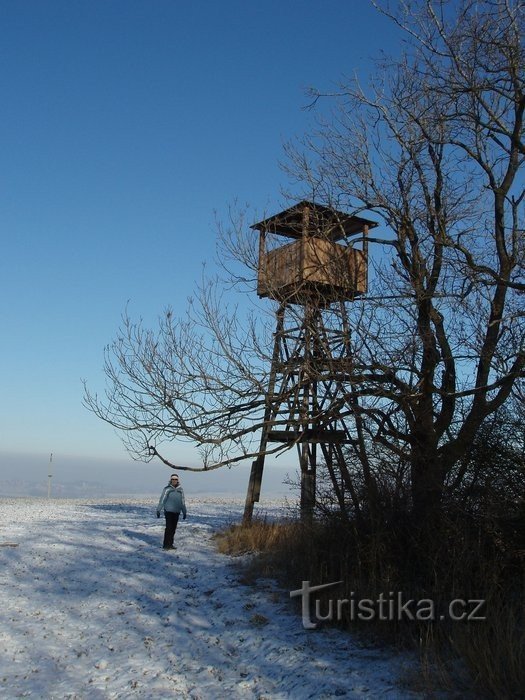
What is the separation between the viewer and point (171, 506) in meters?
14.7

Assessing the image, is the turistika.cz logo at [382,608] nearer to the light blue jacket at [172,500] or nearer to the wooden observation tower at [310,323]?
the wooden observation tower at [310,323]

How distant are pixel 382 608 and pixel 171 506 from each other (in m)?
7.40

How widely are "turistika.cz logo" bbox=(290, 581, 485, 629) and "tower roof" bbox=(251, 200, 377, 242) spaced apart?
5.57 meters

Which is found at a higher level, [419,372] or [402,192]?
[402,192]

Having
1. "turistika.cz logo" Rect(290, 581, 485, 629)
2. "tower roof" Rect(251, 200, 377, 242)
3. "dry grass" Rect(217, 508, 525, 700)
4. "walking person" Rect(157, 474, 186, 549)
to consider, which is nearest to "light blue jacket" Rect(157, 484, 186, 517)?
"walking person" Rect(157, 474, 186, 549)

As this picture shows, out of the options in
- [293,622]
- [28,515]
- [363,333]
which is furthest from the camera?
[28,515]

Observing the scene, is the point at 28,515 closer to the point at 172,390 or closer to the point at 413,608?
the point at 172,390

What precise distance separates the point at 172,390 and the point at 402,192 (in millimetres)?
4838

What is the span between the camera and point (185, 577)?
481 inches

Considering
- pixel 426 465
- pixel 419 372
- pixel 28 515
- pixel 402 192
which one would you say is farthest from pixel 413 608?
pixel 28 515

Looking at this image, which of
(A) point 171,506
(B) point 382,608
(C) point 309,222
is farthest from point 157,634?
(C) point 309,222

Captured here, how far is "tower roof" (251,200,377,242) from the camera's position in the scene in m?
11.2

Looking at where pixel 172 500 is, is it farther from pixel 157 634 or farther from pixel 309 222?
pixel 309 222

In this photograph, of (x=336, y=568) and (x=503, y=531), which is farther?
(x=336, y=568)
